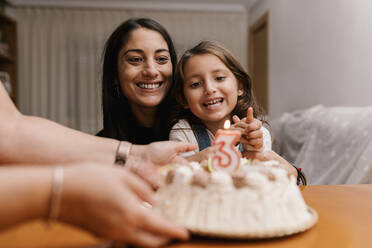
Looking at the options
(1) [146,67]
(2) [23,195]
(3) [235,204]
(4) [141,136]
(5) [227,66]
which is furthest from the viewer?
(4) [141,136]

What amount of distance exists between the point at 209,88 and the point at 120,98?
0.67m

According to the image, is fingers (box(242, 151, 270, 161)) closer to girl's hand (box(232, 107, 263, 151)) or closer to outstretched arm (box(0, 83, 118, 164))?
girl's hand (box(232, 107, 263, 151))

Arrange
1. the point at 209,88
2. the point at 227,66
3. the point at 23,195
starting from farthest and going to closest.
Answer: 1. the point at 227,66
2. the point at 209,88
3. the point at 23,195

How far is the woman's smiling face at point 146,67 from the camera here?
1867mm

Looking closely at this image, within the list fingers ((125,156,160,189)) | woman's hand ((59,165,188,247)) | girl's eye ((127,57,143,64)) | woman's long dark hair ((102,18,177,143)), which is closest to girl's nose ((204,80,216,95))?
woman's long dark hair ((102,18,177,143))

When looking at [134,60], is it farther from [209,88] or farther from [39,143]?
[39,143]

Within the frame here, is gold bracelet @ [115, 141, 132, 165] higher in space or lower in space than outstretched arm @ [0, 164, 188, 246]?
lower

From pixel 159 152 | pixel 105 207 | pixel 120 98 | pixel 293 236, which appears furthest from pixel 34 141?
pixel 120 98

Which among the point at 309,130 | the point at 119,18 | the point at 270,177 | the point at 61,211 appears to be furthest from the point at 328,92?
the point at 119,18

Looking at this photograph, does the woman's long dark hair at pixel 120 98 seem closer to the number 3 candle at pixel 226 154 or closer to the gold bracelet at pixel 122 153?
the gold bracelet at pixel 122 153

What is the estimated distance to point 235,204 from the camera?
2.12ft

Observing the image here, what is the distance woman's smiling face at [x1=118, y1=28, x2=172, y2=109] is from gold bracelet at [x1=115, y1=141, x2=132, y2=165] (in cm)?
84

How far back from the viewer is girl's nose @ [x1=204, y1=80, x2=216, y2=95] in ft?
5.38

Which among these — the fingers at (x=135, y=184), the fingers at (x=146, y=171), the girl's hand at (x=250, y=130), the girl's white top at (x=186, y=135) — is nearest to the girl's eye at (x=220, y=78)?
the girl's white top at (x=186, y=135)
